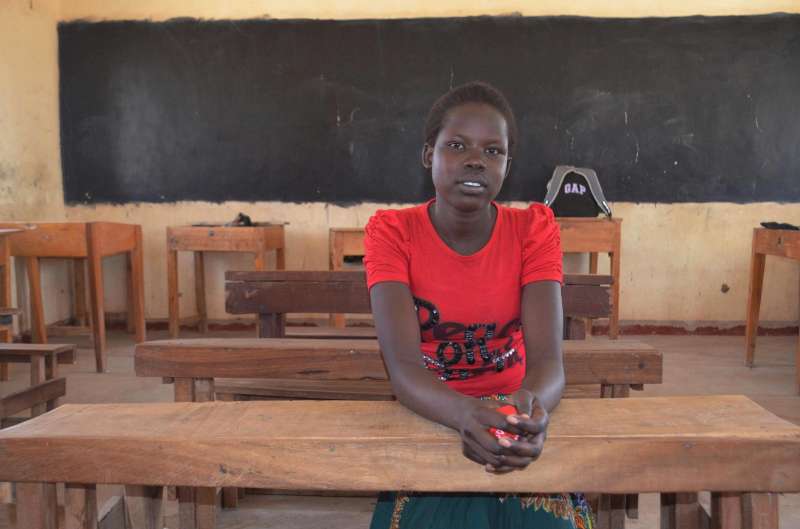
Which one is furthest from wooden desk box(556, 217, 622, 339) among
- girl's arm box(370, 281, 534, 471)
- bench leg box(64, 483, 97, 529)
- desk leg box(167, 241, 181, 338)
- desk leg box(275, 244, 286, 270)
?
bench leg box(64, 483, 97, 529)

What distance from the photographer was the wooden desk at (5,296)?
3146 mm

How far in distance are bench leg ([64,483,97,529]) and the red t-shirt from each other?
0.64 m

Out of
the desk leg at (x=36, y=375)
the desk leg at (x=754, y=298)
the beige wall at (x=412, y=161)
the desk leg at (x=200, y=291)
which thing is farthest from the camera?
the desk leg at (x=200, y=291)

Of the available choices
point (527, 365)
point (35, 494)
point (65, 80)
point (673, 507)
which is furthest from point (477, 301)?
point (65, 80)

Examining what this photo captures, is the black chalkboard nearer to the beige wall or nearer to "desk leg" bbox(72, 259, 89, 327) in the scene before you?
the beige wall

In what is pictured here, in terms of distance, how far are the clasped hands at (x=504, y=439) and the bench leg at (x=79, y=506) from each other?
64cm

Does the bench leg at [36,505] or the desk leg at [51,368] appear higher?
the bench leg at [36,505]

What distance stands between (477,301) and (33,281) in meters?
3.65

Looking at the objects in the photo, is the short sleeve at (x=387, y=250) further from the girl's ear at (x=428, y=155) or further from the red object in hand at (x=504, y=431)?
the red object in hand at (x=504, y=431)

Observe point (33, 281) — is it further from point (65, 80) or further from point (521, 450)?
point (521, 450)

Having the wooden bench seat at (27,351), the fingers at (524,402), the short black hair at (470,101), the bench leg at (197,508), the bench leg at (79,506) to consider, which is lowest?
the bench leg at (197,508)

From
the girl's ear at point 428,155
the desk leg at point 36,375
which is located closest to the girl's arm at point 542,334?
the girl's ear at point 428,155

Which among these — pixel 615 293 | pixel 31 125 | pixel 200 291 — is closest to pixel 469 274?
pixel 615 293

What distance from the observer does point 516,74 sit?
17.2 ft
